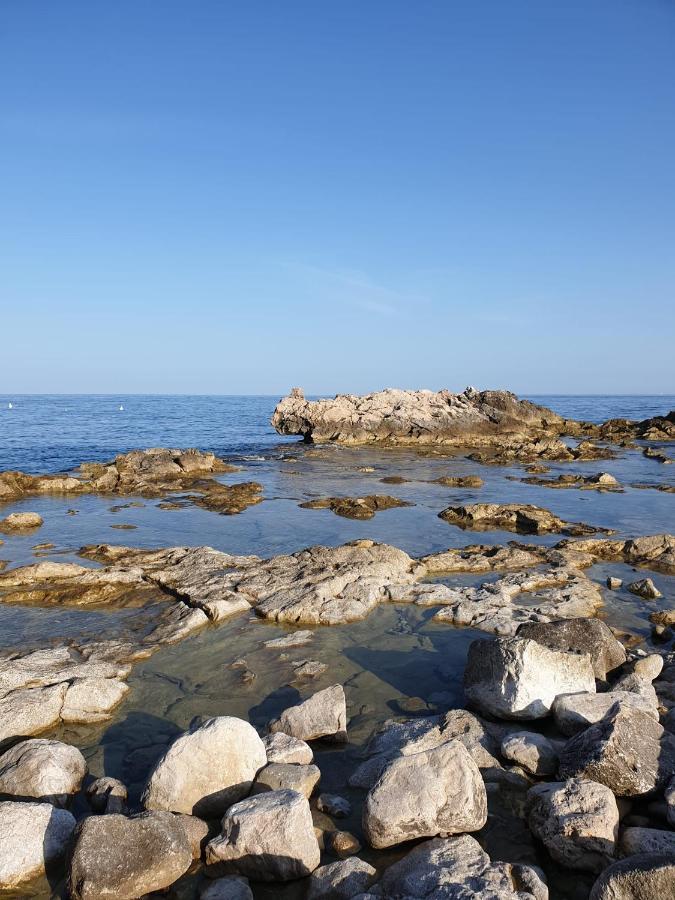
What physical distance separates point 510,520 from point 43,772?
1425 cm

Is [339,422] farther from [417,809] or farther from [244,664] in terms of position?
[417,809]

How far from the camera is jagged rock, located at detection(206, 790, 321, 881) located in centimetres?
481

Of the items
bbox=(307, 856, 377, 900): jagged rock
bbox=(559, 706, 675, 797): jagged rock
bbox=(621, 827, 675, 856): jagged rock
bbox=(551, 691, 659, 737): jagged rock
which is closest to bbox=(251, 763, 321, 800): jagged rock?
bbox=(307, 856, 377, 900): jagged rock

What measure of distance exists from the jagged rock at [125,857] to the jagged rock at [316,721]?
1.92 m

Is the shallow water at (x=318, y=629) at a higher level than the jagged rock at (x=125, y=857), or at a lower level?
lower

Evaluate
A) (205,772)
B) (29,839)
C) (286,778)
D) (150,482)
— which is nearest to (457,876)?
(286,778)

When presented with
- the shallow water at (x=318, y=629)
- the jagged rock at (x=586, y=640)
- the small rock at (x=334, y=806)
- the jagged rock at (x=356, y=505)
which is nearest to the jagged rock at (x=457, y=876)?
the shallow water at (x=318, y=629)

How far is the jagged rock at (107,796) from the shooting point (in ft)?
18.3

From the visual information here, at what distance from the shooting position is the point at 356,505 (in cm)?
2002

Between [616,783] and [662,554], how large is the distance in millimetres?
9485

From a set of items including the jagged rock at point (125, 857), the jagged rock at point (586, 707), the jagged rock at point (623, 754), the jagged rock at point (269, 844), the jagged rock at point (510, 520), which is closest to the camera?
the jagged rock at point (125, 857)

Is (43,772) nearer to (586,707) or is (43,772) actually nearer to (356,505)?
(586,707)

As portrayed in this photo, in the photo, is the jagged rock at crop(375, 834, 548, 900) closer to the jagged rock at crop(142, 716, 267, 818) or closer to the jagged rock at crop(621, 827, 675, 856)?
the jagged rock at crop(621, 827, 675, 856)

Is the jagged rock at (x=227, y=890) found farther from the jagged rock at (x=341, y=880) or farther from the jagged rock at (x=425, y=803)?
the jagged rock at (x=425, y=803)
